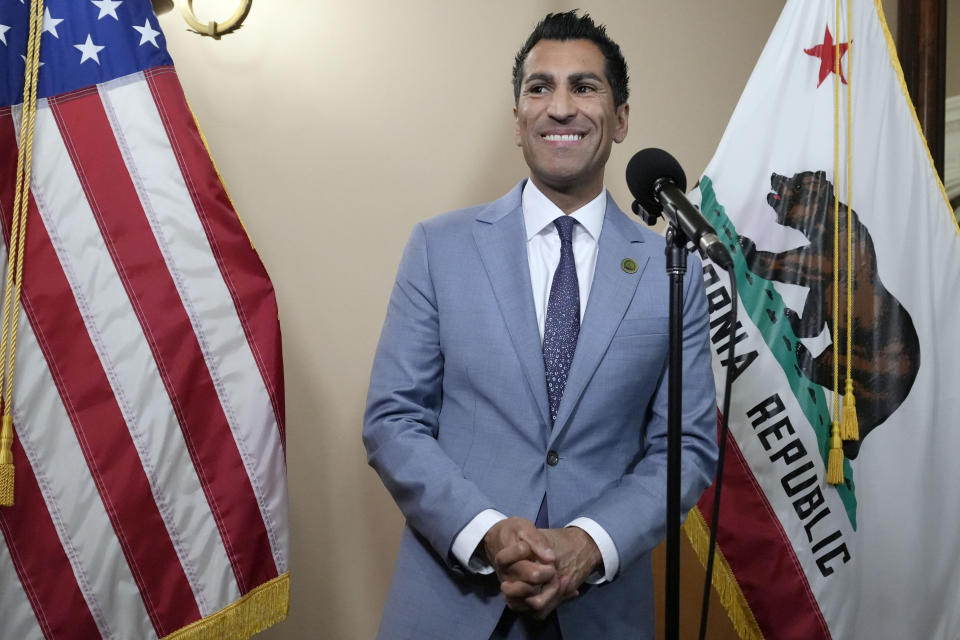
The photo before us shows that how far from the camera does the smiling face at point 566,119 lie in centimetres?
157

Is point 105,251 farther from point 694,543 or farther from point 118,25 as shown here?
point 694,543

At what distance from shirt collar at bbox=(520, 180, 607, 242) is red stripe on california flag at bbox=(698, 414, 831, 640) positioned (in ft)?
2.55

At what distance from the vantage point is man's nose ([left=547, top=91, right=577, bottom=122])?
5.15 feet

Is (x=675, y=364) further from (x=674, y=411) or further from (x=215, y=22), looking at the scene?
(x=215, y=22)

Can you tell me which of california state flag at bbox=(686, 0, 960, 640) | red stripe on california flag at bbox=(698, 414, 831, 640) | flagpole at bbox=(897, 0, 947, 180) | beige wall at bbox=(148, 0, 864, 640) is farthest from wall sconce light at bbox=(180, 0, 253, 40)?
flagpole at bbox=(897, 0, 947, 180)

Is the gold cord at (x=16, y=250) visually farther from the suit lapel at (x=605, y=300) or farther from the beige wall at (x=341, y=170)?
the suit lapel at (x=605, y=300)

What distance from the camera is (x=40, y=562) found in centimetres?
167

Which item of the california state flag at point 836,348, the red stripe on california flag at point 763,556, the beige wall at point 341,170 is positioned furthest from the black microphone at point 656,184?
the beige wall at point 341,170

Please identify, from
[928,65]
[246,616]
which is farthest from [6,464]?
[928,65]

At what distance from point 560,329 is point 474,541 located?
1.26ft

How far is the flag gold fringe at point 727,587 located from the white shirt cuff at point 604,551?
822mm

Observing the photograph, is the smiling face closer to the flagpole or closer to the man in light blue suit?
the man in light blue suit

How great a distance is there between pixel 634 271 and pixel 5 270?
1.18 m

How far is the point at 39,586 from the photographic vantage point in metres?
1.67
